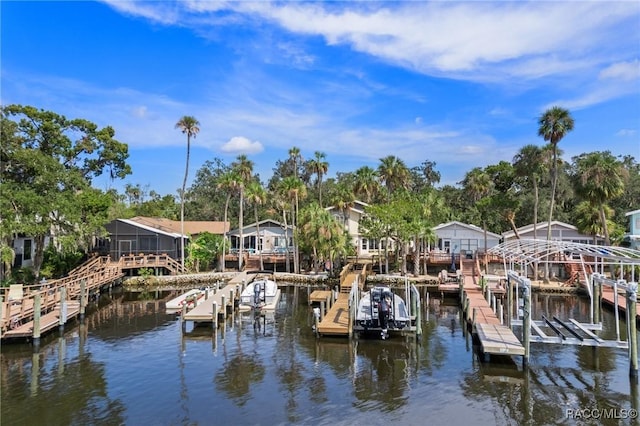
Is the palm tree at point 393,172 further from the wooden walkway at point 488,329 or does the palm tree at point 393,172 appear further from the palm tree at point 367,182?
the wooden walkway at point 488,329

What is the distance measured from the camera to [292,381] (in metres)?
15.7

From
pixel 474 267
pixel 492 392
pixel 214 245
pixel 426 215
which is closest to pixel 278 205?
pixel 214 245

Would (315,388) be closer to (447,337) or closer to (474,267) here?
(447,337)

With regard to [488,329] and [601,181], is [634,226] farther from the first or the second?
[488,329]

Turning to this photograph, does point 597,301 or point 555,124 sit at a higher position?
point 555,124

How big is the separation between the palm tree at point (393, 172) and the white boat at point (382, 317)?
84.9 feet

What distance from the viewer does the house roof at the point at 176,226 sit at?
143ft

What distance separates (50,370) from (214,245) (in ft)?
93.2

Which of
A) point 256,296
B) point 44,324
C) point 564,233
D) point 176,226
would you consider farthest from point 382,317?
point 176,226

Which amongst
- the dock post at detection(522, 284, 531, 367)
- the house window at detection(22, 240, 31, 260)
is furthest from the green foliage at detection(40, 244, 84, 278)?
the dock post at detection(522, 284, 531, 367)

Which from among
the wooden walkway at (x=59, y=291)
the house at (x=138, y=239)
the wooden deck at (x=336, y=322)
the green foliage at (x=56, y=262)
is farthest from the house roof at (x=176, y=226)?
the wooden deck at (x=336, y=322)

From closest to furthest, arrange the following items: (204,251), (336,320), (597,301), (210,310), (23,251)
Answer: (597,301) < (336,320) < (210,310) < (23,251) < (204,251)

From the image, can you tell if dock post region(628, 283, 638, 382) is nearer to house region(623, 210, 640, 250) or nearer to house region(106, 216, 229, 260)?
house region(623, 210, 640, 250)

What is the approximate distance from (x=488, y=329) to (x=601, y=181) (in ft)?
68.3
